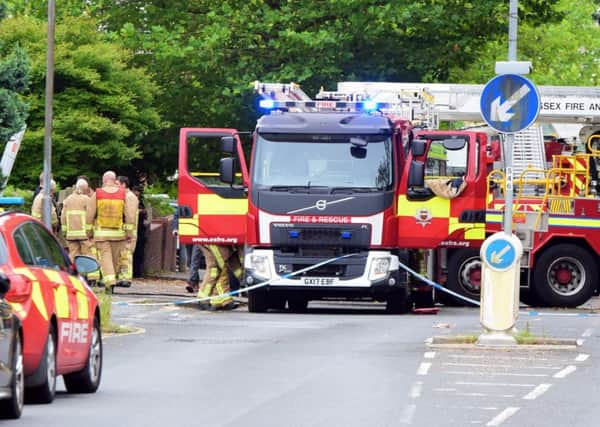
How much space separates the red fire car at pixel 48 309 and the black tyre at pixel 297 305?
41.9 feet

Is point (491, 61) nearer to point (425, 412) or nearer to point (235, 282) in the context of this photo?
point (235, 282)

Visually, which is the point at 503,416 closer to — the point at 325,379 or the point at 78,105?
the point at 325,379

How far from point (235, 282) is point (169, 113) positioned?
45.9ft

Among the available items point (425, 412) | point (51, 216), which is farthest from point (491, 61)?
point (425, 412)

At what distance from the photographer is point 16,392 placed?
12.0m

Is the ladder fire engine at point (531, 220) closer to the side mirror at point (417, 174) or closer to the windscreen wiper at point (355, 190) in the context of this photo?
the side mirror at point (417, 174)

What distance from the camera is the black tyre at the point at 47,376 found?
1284cm

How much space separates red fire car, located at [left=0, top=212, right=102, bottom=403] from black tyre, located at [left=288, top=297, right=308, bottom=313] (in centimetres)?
1278

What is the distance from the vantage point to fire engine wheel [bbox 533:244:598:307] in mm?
27781

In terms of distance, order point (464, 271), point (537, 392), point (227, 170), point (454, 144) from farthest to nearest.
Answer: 1. point (464, 271)
2. point (227, 170)
3. point (454, 144)
4. point (537, 392)

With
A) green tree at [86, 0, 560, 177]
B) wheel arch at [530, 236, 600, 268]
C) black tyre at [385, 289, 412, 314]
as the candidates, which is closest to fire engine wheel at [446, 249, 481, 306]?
wheel arch at [530, 236, 600, 268]

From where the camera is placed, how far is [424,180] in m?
25.9

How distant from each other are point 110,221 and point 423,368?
12.7m

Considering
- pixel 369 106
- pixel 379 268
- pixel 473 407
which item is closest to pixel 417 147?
pixel 369 106
